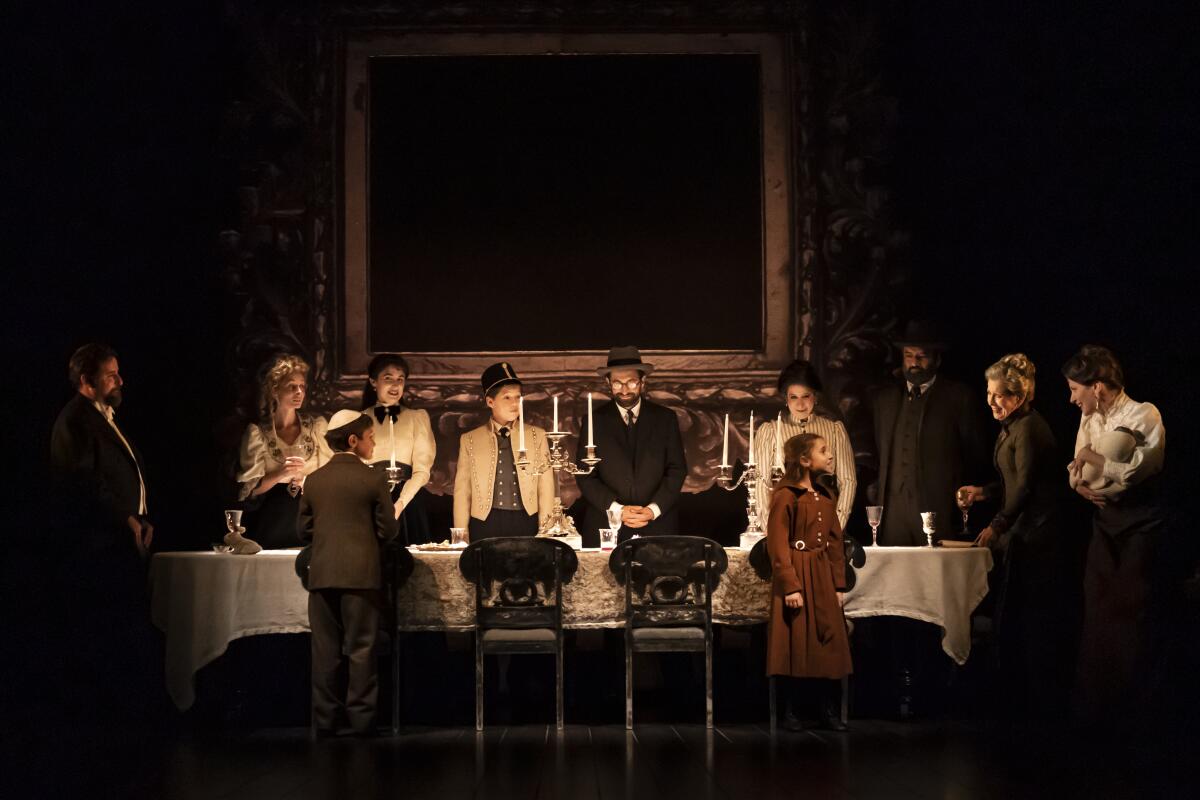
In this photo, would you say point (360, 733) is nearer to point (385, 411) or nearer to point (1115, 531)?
point (385, 411)

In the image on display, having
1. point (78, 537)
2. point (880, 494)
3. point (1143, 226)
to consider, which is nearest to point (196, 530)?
point (78, 537)

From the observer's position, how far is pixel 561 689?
21.2ft

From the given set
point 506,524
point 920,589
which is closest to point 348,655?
point 506,524

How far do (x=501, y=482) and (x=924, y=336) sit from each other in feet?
7.95

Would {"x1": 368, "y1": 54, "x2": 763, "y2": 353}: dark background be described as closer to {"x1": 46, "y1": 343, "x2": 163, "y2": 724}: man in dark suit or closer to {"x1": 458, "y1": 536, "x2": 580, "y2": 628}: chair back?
{"x1": 46, "y1": 343, "x2": 163, "y2": 724}: man in dark suit

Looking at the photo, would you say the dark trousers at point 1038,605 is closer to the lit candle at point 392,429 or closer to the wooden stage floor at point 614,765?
the wooden stage floor at point 614,765

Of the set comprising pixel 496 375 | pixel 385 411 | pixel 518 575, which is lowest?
pixel 518 575

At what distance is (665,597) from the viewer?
21.1ft

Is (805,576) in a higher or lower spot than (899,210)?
lower

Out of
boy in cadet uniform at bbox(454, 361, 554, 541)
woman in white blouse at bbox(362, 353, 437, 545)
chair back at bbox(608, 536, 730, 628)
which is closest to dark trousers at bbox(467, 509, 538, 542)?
boy in cadet uniform at bbox(454, 361, 554, 541)

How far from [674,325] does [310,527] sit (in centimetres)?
313

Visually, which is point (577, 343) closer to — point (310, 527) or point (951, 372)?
point (951, 372)

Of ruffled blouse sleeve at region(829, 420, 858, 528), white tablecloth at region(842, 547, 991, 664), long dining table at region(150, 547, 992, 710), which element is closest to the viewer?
long dining table at region(150, 547, 992, 710)

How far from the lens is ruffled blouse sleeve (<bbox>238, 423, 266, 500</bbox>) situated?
7320mm
